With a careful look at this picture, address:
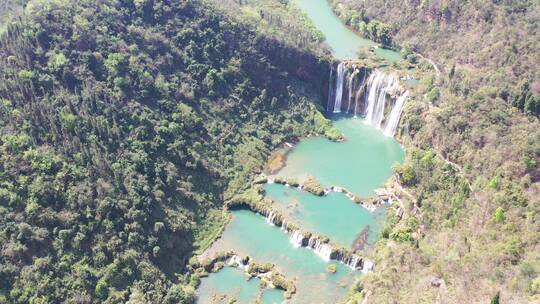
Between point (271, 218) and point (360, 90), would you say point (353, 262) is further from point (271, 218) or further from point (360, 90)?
point (360, 90)

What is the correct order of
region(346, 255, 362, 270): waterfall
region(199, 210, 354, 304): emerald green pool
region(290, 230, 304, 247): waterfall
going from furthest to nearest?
region(290, 230, 304, 247): waterfall → region(346, 255, 362, 270): waterfall → region(199, 210, 354, 304): emerald green pool

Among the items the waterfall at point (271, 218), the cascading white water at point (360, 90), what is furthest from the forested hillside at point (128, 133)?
Answer: the cascading white water at point (360, 90)

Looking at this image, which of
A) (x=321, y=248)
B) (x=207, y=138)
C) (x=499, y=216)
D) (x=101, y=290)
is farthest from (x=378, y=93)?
(x=101, y=290)

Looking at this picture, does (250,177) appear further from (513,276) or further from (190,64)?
(513,276)

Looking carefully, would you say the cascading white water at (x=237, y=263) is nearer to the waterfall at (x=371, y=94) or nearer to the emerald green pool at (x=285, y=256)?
the emerald green pool at (x=285, y=256)

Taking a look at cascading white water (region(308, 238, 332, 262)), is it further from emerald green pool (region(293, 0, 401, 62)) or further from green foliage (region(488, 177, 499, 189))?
emerald green pool (region(293, 0, 401, 62))

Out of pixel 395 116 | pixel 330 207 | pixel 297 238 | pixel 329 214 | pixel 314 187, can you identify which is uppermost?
pixel 395 116

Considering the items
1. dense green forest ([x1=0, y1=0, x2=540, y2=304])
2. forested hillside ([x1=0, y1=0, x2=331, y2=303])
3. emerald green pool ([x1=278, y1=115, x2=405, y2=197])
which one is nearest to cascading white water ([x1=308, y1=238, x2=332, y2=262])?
dense green forest ([x1=0, y1=0, x2=540, y2=304])
